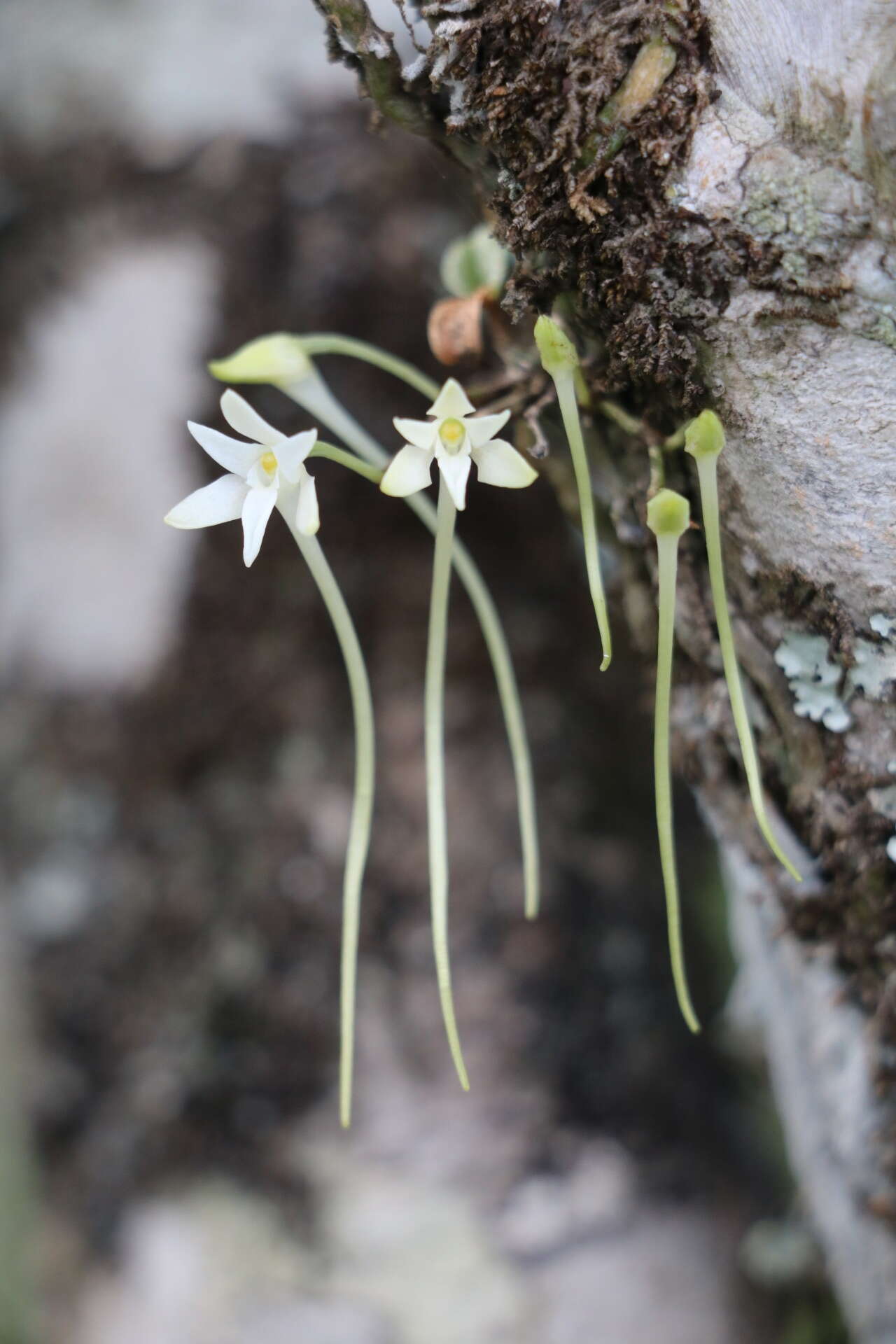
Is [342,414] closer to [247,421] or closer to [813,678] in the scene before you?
[247,421]

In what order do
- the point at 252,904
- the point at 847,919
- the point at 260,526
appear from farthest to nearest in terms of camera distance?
the point at 252,904 → the point at 847,919 → the point at 260,526

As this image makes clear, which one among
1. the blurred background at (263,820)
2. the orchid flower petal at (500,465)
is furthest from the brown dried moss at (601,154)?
the blurred background at (263,820)

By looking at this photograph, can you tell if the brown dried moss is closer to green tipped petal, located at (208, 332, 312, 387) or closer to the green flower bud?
the green flower bud

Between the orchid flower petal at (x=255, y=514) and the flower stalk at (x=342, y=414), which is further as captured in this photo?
the flower stalk at (x=342, y=414)

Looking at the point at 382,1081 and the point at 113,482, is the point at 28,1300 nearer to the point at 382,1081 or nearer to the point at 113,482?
the point at 382,1081

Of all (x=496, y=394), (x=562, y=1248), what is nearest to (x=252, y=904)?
(x=562, y=1248)

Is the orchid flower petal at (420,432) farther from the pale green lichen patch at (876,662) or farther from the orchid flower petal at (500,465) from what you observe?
the pale green lichen patch at (876,662)
